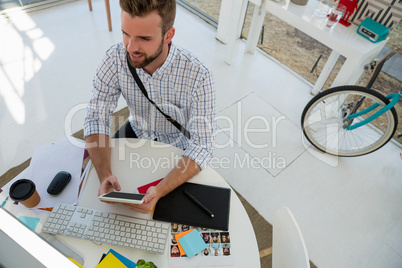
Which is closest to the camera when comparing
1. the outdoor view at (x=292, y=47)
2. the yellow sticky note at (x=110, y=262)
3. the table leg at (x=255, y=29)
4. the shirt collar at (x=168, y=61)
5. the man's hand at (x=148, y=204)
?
the yellow sticky note at (x=110, y=262)

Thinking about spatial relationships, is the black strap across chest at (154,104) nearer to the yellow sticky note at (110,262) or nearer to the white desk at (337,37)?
the yellow sticky note at (110,262)

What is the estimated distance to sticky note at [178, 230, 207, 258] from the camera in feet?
3.24

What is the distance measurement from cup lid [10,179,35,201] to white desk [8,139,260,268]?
186 millimetres

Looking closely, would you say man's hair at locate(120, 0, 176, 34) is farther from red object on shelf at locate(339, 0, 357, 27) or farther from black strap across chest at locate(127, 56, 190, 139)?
red object on shelf at locate(339, 0, 357, 27)

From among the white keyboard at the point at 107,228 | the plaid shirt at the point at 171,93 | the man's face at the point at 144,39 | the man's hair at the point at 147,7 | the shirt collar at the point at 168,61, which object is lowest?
the white keyboard at the point at 107,228

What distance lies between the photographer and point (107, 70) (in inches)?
49.3

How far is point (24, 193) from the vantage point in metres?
0.98

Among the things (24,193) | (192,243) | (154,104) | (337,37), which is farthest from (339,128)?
(24,193)

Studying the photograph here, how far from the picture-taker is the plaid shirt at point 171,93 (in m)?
1.21

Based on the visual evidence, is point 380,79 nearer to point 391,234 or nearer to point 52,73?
point 391,234

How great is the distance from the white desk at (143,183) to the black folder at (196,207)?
0.11ft

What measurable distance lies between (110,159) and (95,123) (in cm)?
19

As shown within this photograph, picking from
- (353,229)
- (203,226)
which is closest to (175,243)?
(203,226)

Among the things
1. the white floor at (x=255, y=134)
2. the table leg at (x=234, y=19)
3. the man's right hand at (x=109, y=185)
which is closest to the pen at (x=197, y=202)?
the man's right hand at (x=109, y=185)
